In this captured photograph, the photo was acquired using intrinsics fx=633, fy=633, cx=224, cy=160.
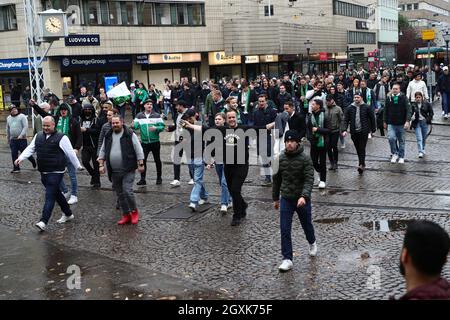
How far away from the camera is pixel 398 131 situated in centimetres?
1509

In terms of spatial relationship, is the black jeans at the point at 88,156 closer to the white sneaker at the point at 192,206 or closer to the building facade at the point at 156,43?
the white sneaker at the point at 192,206

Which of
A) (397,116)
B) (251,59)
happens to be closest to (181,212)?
(397,116)

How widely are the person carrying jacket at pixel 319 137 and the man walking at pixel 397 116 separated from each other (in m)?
2.44

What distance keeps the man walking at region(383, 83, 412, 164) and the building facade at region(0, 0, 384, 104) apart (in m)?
22.4

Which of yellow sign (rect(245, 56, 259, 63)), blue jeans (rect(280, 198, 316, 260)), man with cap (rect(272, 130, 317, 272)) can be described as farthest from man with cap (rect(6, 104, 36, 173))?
yellow sign (rect(245, 56, 259, 63))

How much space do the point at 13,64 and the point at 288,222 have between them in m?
32.8

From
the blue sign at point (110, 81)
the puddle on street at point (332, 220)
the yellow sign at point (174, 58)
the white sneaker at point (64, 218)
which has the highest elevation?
the yellow sign at point (174, 58)

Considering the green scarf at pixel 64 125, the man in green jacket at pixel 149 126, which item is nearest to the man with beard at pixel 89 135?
the green scarf at pixel 64 125

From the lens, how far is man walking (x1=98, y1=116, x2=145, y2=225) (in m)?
Result: 10.5

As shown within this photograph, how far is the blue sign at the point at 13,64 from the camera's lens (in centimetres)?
3703

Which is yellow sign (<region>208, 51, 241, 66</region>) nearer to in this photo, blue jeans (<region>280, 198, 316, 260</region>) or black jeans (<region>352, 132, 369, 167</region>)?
black jeans (<region>352, 132, 369, 167</region>)

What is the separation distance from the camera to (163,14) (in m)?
41.2
